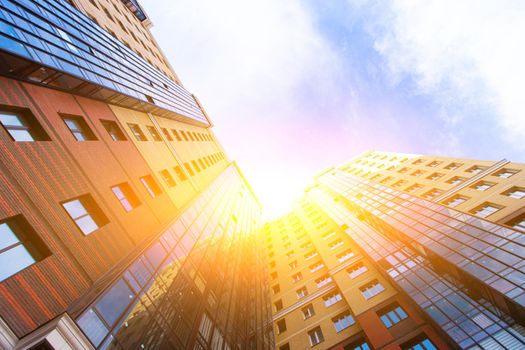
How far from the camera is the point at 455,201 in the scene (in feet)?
Answer: 108

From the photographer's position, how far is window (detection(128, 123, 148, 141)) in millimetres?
24641

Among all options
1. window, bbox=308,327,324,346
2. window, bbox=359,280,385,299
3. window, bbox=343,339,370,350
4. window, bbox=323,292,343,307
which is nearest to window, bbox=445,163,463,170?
window, bbox=359,280,385,299

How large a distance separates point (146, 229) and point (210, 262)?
859 cm

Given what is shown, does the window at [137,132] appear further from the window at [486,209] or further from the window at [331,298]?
the window at [486,209]

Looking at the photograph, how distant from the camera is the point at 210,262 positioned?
82.9 ft

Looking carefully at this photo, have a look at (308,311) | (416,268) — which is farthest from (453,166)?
(308,311)

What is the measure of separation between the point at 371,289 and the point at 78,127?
2776 centimetres

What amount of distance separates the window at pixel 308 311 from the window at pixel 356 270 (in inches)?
217

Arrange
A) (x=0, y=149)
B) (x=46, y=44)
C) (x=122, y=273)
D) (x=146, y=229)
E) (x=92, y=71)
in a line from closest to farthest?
(x=0, y=149) → (x=122, y=273) → (x=46, y=44) → (x=146, y=229) → (x=92, y=71)

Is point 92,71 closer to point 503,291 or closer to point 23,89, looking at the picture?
point 23,89

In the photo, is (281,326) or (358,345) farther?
(281,326)

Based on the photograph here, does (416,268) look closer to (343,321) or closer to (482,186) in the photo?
(343,321)

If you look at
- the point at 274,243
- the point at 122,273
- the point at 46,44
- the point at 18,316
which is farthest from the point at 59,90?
the point at 274,243

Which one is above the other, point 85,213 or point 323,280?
point 85,213
